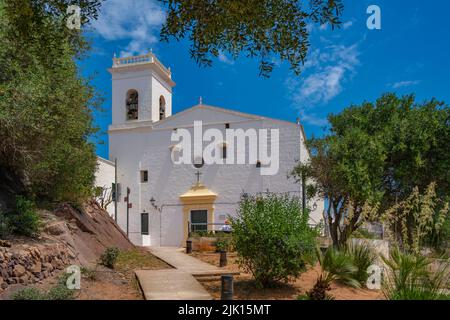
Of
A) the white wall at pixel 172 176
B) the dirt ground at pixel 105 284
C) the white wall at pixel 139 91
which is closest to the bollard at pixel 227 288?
the dirt ground at pixel 105 284

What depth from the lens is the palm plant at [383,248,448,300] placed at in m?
6.51

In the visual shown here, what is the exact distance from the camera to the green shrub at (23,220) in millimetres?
10352

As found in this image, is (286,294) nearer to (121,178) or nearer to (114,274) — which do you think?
(114,274)

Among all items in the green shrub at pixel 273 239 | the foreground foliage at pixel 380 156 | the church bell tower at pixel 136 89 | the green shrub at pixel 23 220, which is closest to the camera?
the green shrub at pixel 273 239

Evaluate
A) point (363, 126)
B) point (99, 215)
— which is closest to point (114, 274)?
point (99, 215)

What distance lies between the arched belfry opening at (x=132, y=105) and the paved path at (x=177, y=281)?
60.2ft

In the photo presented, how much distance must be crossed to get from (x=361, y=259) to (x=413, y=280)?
12.3 feet

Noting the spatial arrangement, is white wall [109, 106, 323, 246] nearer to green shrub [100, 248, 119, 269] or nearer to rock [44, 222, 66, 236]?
green shrub [100, 248, 119, 269]

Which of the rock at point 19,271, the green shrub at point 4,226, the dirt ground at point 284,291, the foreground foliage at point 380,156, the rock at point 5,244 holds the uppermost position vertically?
the foreground foliage at point 380,156

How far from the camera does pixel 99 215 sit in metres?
17.1

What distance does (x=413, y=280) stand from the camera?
688cm

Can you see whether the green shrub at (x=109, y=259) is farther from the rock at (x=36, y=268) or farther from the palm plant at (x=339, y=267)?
the palm plant at (x=339, y=267)

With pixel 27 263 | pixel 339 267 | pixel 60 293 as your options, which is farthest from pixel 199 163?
pixel 60 293
